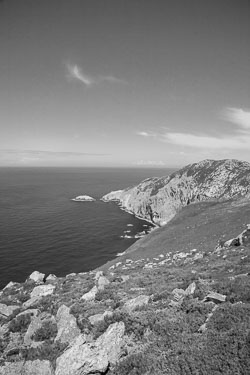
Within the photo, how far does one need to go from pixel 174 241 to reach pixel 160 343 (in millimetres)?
47919

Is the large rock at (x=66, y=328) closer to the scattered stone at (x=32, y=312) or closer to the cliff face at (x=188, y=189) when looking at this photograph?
the scattered stone at (x=32, y=312)

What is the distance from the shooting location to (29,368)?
882 centimetres

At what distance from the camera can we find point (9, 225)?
92.3 m

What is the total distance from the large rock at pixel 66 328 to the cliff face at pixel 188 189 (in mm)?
85756

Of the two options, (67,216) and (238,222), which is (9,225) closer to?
(67,216)

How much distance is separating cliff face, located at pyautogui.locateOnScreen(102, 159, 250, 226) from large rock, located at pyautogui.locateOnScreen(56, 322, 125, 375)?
86.5m

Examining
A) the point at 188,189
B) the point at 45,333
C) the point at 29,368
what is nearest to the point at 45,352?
the point at 29,368

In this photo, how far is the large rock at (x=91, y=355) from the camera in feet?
27.0

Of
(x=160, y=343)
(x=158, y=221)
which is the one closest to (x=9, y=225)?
(x=158, y=221)

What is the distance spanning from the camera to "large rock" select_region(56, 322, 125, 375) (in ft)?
27.0

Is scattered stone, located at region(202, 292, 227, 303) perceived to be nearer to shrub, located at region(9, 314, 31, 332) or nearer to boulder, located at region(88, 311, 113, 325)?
boulder, located at region(88, 311, 113, 325)

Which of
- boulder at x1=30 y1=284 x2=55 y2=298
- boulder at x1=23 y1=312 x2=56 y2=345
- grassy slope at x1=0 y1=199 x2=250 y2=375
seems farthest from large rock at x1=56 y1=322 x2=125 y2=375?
boulder at x1=30 y1=284 x2=55 y2=298

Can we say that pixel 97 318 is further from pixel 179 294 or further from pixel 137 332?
pixel 179 294

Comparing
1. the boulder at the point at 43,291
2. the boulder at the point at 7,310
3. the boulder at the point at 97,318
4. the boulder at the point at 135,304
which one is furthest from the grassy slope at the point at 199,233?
the boulder at the point at 97,318
